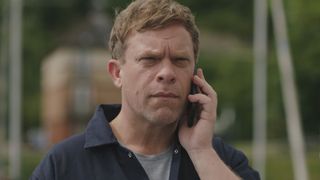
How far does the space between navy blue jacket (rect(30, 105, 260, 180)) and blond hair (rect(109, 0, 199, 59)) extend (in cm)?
34

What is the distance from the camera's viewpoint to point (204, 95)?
12.0 feet

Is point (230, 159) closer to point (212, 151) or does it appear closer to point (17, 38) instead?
point (212, 151)

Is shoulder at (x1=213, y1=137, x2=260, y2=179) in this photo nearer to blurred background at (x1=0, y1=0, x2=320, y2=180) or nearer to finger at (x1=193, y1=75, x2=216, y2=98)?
finger at (x1=193, y1=75, x2=216, y2=98)

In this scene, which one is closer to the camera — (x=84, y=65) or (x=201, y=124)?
(x=201, y=124)

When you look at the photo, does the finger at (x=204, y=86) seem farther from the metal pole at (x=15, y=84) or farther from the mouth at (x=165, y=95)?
the metal pole at (x=15, y=84)

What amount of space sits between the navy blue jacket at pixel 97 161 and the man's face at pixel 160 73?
156mm

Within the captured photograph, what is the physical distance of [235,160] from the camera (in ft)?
12.3

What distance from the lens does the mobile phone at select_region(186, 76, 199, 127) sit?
364 cm

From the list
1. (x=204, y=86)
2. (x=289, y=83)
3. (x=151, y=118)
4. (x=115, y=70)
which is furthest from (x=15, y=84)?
(x=151, y=118)

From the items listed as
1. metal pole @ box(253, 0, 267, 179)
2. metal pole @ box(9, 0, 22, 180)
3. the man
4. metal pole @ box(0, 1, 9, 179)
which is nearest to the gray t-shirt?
the man

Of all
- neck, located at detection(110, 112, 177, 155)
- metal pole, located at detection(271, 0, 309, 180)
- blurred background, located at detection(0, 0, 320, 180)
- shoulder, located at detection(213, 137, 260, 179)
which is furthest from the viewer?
blurred background, located at detection(0, 0, 320, 180)

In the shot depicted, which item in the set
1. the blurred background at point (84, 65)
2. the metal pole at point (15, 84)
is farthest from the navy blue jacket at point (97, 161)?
the blurred background at point (84, 65)

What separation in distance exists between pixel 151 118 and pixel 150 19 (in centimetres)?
37

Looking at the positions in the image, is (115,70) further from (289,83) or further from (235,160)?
(289,83)
